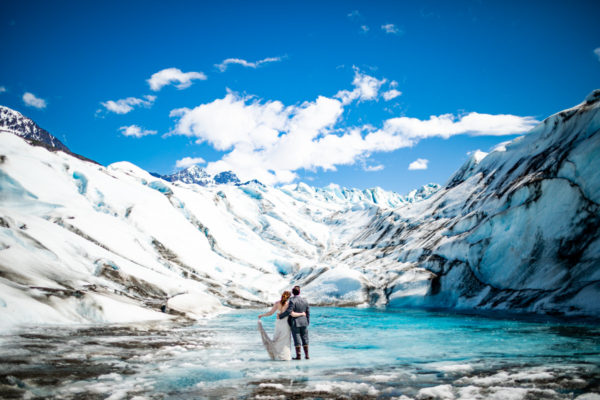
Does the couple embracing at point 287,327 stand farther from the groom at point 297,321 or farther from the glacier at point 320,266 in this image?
the glacier at point 320,266

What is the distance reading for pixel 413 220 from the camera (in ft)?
182

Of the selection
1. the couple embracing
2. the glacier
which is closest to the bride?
the couple embracing

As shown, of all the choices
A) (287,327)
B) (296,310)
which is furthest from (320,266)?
(287,327)

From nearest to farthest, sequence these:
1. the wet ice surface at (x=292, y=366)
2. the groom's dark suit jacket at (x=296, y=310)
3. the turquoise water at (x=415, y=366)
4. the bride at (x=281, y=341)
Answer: the wet ice surface at (x=292, y=366) → the turquoise water at (x=415, y=366) → the bride at (x=281, y=341) → the groom's dark suit jacket at (x=296, y=310)

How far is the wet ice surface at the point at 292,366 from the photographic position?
267 inches

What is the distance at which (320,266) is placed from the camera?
54.1m

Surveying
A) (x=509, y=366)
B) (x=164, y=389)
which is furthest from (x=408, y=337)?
(x=164, y=389)

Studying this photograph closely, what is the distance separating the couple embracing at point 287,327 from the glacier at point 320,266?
10043 millimetres

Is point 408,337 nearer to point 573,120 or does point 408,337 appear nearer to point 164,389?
point 164,389

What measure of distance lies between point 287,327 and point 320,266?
43771 mm

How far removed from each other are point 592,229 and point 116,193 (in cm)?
5852

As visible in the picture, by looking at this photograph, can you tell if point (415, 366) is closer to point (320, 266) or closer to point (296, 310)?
point (296, 310)

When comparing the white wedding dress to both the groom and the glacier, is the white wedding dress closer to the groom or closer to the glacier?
the groom

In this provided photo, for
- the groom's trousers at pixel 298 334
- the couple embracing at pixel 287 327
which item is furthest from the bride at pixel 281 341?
the groom's trousers at pixel 298 334
